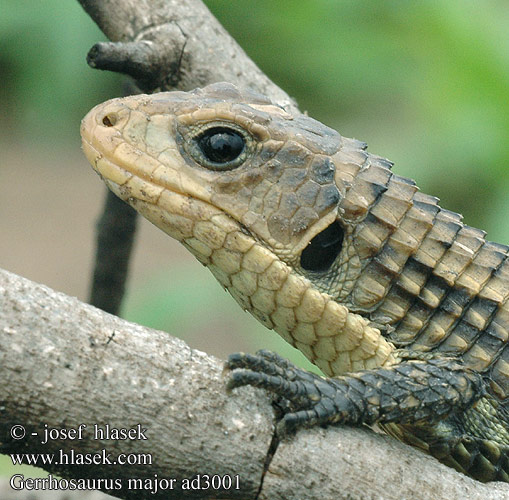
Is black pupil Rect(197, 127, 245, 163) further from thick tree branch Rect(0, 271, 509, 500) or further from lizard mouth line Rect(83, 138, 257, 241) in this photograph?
thick tree branch Rect(0, 271, 509, 500)

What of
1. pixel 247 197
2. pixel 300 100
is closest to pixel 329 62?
pixel 300 100

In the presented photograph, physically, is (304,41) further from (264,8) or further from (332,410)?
(332,410)

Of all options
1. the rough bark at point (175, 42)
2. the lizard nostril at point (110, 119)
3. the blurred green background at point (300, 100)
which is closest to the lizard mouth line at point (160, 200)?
the lizard nostril at point (110, 119)

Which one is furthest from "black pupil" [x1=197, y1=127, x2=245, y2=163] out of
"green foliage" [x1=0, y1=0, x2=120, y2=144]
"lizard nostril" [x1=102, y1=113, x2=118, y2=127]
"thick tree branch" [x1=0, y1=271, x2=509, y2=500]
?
"green foliage" [x1=0, y1=0, x2=120, y2=144]

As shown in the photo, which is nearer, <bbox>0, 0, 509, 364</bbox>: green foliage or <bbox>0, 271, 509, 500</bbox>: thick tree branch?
<bbox>0, 271, 509, 500</bbox>: thick tree branch

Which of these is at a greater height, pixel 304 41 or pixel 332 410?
pixel 332 410

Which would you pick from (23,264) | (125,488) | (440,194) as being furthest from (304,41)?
(125,488)

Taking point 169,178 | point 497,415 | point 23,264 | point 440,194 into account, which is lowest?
point 23,264
